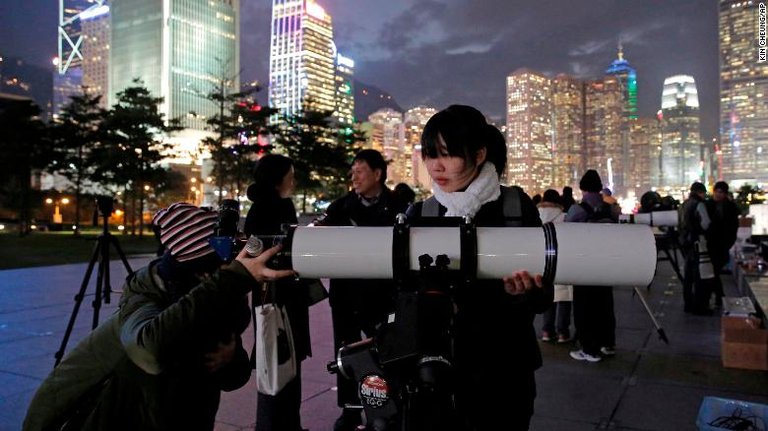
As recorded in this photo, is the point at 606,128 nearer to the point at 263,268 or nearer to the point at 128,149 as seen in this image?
the point at 128,149

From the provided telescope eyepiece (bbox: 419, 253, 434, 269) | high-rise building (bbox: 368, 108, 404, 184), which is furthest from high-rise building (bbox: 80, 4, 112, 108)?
telescope eyepiece (bbox: 419, 253, 434, 269)

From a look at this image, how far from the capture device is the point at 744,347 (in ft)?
16.0

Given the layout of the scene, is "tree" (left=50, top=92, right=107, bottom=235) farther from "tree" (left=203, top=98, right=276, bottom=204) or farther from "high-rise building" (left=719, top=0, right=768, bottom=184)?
"high-rise building" (left=719, top=0, right=768, bottom=184)

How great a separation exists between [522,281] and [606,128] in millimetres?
161645

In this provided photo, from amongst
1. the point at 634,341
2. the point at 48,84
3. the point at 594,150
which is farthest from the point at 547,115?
the point at 48,84

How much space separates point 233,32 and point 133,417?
398 ft

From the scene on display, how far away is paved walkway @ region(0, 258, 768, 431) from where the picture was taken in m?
3.79

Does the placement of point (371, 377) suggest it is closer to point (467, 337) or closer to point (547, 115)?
point (467, 337)

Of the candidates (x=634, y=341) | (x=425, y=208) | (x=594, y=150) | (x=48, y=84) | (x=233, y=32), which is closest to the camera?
(x=425, y=208)

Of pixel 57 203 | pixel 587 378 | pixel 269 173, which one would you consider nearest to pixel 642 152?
pixel 57 203

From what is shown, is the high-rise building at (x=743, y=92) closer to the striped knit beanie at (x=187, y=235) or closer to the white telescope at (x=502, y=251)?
the white telescope at (x=502, y=251)

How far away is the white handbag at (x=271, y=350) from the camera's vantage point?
244 cm

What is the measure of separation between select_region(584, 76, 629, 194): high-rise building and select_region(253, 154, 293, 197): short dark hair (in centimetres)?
14941

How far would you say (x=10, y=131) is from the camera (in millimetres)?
27516
